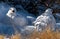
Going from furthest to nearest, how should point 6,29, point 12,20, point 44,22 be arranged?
point 12,20
point 6,29
point 44,22

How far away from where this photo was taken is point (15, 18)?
10766 millimetres

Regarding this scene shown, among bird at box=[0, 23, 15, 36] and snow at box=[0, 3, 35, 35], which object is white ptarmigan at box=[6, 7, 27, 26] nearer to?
snow at box=[0, 3, 35, 35]

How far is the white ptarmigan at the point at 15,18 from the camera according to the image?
1029 cm

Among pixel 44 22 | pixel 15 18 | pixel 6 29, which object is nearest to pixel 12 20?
pixel 15 18

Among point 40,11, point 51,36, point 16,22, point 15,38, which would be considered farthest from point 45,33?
point 40,11

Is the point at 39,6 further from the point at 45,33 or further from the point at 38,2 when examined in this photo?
the point at 45,33

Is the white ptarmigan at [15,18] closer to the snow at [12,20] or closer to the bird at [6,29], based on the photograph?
the snow at [12,20]

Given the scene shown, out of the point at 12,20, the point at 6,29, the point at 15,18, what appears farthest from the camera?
the point at 15,18

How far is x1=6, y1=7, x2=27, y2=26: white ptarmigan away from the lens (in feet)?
33.8

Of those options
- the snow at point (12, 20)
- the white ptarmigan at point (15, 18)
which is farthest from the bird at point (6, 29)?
the white ptarmigan at point (15, 18)

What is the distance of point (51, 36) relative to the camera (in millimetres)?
7082

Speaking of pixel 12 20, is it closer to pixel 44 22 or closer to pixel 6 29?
pixel 6 29

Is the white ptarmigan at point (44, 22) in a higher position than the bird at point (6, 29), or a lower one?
lower

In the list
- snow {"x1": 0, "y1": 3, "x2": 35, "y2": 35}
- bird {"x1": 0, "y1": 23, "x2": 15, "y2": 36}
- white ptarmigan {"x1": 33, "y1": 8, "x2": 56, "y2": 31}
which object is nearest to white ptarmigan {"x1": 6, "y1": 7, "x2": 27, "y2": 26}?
snow {"x1": 0, "y1": 3, "x2": 35, "y2": 35}
